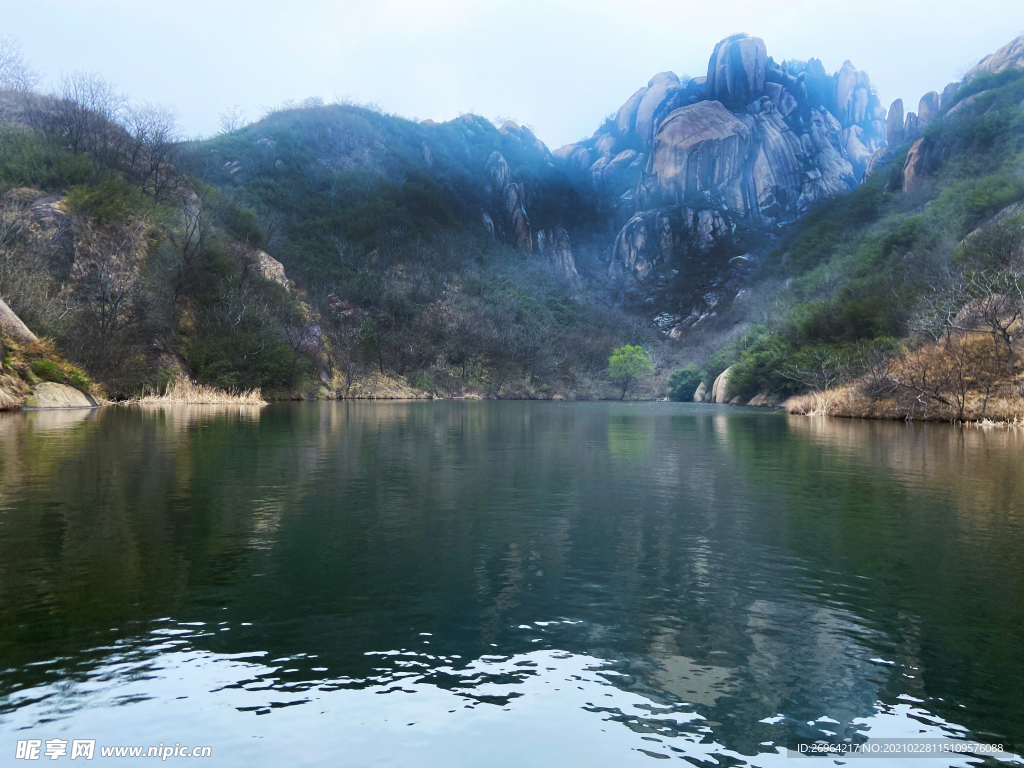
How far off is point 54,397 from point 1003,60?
142 m

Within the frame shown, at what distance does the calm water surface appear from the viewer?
4.83m

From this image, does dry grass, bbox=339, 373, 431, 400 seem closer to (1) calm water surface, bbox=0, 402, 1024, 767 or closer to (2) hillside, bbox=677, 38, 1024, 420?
(2) hillside, bbox=677, 38, 1024, 420

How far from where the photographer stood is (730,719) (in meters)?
4.98

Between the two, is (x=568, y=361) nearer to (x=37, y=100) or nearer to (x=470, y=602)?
(x=37, y=100)

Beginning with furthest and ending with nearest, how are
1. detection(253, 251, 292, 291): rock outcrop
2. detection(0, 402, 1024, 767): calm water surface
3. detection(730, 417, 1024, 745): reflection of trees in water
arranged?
detection(253, 251, 292, 291): rock outcrop
detection(730, 417, 1024, 745): reflection of trees in water
detection(0, 402, 1024, 767): calm water surface

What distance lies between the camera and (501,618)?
22.4 feet

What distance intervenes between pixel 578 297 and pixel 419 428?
13311cm

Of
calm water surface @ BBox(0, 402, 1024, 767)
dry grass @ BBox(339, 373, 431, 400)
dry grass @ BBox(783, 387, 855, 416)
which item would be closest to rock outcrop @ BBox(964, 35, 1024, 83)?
dry grass @ BBox(783, 387, 855, 416)

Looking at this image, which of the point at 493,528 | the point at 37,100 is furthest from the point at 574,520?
the point at 37,100

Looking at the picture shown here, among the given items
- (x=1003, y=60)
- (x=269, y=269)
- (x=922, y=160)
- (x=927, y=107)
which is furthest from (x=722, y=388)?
(x=927, y=107)

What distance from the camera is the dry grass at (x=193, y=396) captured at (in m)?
50.6

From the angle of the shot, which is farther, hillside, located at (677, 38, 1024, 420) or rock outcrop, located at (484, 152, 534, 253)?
rock outcrop, located at (484, 152, 534, 253)

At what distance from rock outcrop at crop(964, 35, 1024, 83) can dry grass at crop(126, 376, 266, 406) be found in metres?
114

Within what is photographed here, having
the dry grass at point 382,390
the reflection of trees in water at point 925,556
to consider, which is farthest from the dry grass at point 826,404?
the dry grass at point 382,390
